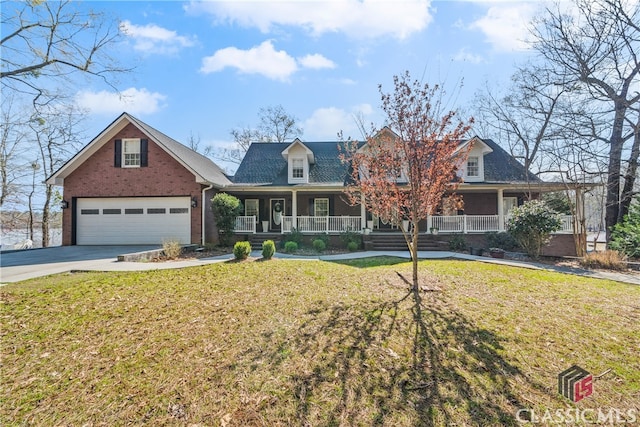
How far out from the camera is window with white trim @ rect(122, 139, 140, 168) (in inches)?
565

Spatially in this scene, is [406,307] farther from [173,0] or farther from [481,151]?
[481,151]

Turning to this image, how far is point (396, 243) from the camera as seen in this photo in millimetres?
13750

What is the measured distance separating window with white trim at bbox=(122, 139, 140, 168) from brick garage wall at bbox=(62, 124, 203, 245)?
27 centimetres

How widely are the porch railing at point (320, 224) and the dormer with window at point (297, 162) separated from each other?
2387 mm

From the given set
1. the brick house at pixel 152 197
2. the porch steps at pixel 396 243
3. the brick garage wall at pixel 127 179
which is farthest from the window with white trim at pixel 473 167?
the brick garage wall at pixel 127 179

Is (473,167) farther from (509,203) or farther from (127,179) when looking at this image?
(127,179)

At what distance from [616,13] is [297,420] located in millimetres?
19082

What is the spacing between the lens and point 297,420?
2.63m

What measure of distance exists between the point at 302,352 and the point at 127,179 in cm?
1467

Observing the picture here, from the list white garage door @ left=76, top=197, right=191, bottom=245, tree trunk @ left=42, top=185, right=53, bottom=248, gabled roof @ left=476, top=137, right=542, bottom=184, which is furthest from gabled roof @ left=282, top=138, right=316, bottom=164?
tree trunk @ left=42, top=185, right=53, bottom=248

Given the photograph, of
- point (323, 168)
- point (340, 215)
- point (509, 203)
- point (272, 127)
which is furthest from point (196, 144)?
point (509, 203)

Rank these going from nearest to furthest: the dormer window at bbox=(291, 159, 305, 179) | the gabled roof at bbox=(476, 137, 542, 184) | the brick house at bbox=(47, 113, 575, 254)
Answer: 1. the brick house at bbox=(47, 113, 575, 254)
2. the gabled roof at bbox=(476, 137, 542, 184)
3. the dormer window at bbox=(291, 159, 305, 179)

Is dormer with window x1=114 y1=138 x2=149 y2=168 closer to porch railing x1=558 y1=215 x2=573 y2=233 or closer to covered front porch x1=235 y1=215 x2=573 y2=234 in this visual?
covered front porch x1=235 y1=215 x2=573 y2=234

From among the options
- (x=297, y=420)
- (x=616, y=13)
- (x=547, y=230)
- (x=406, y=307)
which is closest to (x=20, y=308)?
(x=297, y=420)
